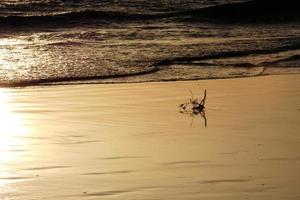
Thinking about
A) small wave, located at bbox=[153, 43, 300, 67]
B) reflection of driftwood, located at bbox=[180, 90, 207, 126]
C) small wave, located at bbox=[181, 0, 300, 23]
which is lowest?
small wave, located at bbox=[181, 0, 300, 23]

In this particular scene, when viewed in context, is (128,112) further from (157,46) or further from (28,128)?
(157,46)

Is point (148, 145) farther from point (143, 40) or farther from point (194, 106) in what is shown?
point (143, 40)

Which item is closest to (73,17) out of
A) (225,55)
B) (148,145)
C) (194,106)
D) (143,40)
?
(143,40)

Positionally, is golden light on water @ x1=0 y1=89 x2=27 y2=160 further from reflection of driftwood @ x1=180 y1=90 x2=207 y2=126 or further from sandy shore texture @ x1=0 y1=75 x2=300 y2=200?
reflection of driftwood @ x1=180 y1=90 x2=207 y2=126

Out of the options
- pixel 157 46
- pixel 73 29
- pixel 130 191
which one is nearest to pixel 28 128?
pixel 130 191

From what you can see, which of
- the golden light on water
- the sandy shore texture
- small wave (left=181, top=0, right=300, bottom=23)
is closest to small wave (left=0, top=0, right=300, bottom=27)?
small wave (left=181, top=0, right=300, bottom=23)

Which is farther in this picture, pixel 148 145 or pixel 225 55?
pixel 225 55

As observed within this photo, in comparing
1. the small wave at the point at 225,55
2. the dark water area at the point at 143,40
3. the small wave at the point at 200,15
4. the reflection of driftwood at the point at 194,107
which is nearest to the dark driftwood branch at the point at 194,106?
the reflection of driftwood at the point at 194,107
